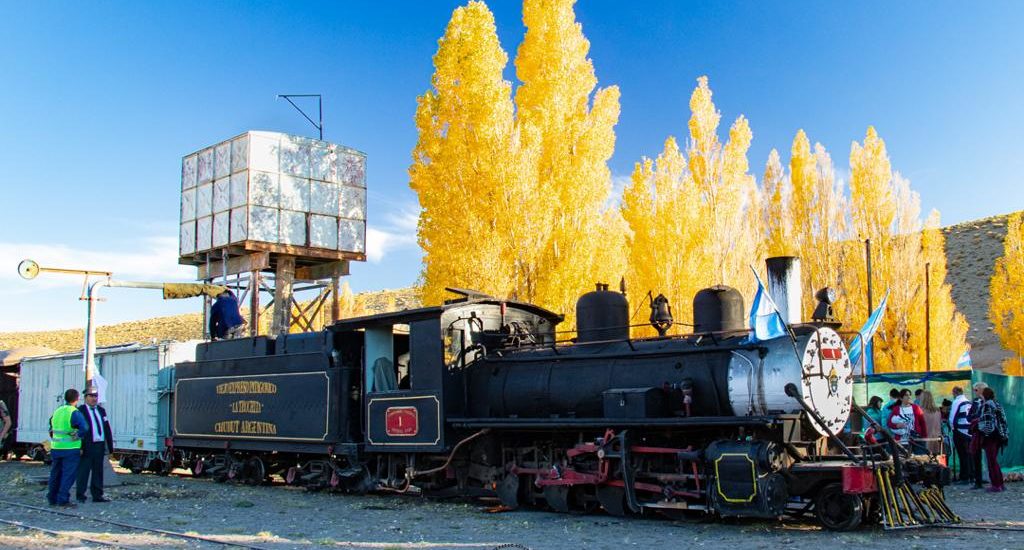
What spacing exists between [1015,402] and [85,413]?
16025 millimetres

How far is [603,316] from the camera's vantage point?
11.5 meters

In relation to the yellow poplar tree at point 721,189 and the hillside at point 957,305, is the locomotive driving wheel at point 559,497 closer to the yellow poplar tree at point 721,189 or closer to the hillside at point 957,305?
the yellow poplar tree at point 721,189

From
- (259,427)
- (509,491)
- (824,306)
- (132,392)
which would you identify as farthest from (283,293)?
(824,306)

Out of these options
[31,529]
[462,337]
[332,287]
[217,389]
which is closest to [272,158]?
[332,287]

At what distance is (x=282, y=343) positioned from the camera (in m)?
14.4

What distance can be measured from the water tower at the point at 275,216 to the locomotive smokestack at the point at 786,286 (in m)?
16.4

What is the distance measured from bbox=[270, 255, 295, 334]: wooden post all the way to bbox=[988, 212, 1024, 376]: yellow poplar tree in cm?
2551

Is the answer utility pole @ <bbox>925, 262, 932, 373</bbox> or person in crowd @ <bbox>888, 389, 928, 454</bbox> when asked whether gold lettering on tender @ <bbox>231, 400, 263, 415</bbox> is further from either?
utility pole @ <bbox>925, 262, 932, 373</bbox>

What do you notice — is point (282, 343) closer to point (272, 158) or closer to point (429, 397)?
point (429, 397)

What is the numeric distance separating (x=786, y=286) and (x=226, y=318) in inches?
439

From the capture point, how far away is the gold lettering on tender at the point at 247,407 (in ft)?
47.6

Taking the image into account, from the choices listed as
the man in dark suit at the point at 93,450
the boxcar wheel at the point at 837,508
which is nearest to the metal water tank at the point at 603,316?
the boxcar wheel at the point at 837,508

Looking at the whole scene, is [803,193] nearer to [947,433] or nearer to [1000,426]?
[947,433]

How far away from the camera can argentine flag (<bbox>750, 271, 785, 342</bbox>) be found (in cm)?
915
